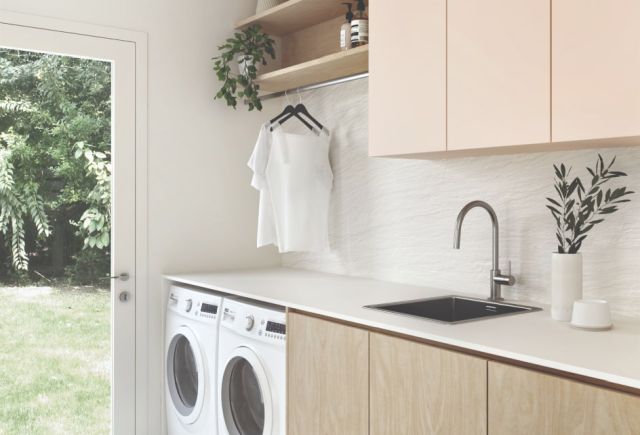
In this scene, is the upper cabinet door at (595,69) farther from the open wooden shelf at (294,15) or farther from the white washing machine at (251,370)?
the open wooden shelf at (294,15)

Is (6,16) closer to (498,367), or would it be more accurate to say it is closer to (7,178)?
(7,178)

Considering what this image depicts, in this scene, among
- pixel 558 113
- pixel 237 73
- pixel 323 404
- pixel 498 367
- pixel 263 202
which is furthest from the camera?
pixel 237 73

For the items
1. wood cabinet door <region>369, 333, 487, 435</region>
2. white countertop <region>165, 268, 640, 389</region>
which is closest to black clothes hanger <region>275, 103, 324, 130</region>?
white countertop <region>165, 268, 640, 389</region>

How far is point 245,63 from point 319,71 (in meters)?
0.44

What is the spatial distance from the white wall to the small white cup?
1.96 m

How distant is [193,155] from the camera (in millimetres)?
3223

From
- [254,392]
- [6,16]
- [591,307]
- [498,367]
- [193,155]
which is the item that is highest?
[6,16]

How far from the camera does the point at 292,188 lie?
2.99m

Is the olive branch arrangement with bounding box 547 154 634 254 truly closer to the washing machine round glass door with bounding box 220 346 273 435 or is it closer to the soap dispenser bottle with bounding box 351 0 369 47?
the soap dispenser bottle with bounding box 351 0 369 47

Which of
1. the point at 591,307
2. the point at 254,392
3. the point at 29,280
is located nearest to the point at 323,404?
the point at 254,392

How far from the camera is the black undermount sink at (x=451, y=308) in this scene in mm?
2195

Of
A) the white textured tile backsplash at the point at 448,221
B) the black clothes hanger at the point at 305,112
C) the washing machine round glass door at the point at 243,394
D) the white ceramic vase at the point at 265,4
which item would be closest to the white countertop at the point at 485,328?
the white textured tile backsplash at the point at 448,221

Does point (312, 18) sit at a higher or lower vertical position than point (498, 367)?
higher

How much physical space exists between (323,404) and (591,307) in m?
0.88
